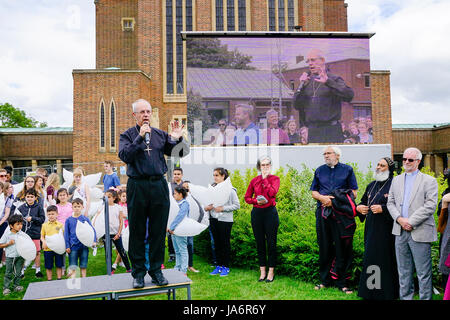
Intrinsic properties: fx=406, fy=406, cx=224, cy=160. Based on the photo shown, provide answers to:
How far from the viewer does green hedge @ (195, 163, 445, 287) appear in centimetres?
647

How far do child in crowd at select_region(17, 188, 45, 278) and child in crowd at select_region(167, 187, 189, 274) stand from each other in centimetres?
239

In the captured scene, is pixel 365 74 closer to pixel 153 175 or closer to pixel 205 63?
pixel 205 63

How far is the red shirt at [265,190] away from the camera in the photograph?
6.46 meters

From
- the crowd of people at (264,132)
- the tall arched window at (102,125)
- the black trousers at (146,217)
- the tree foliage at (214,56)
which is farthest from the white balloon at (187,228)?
the tall arched window at (102,125)

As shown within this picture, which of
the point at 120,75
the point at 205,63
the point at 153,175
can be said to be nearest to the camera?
the point at 153,175

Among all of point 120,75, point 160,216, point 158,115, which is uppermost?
point 120,75

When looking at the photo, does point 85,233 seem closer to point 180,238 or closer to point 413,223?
point 180,238

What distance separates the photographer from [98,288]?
4.43m

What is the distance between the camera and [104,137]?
84.2 feet

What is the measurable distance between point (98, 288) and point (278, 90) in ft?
54.3

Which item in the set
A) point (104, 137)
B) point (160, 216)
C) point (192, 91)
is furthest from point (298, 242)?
point (104, 137)

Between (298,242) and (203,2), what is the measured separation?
2577cm

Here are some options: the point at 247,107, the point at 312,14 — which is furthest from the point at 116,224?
the point at 312,14

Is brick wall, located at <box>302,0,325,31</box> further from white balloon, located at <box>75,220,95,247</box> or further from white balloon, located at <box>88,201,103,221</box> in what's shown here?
white balloon, located at <box>75,220,95,247</box>
